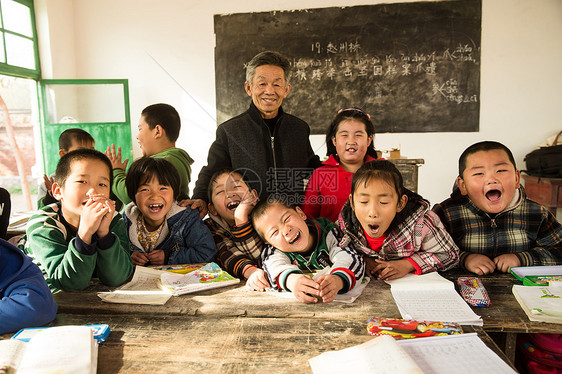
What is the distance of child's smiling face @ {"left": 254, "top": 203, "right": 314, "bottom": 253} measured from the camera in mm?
1549

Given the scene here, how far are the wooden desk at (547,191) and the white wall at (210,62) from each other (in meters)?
0.54

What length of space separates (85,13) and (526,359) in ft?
19.0

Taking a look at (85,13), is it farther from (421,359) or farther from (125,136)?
(421,359)

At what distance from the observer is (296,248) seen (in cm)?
155

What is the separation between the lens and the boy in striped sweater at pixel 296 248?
1.36 m

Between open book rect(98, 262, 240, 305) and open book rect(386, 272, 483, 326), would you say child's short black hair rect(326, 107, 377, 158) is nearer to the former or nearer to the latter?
open book rect(386, 272, 483, 326)

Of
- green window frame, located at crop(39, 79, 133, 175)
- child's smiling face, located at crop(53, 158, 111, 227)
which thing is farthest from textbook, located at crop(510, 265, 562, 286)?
green window frame, located at crop(39, 79, 133, 175)

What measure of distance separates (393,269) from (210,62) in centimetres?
412

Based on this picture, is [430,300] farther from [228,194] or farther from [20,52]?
[20,52]

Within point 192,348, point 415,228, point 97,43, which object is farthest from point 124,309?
point 97,43

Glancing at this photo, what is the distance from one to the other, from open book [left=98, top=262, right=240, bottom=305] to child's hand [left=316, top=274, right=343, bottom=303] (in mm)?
366

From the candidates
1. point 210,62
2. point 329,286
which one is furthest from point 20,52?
point 329,286

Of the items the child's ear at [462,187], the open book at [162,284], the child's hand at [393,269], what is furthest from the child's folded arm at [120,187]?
the child's ear at [462,187]

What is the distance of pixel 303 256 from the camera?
5.27 feet
